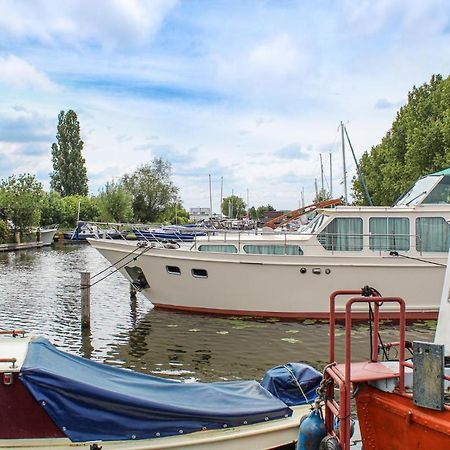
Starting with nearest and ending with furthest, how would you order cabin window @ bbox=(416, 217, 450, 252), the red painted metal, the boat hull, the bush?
the boat hull
the red painted metal
cabin window @ bbox=(416, 217, 450, 252)
the bush

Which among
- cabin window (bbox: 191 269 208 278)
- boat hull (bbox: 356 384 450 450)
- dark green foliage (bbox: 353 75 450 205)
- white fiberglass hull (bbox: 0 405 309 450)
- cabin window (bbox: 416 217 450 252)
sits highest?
dark green foliage (bbox: 353 75 450 205)

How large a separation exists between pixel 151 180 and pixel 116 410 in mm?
76207

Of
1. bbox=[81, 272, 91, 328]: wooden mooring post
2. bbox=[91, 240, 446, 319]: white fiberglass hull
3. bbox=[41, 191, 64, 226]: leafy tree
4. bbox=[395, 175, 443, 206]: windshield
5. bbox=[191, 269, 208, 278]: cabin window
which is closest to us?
bbox=[81, 272, 91, 328]: wooden mooring post

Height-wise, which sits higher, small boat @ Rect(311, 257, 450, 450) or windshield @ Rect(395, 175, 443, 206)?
windshield @ Rect(395, 175, 443, 206)

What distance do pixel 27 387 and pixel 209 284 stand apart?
1141cm

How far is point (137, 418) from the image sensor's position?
6.34 m

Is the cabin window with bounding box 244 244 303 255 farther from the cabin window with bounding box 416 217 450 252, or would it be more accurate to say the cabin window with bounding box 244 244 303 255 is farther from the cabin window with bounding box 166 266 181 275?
the cabin window with bounding box 416 217 450 252

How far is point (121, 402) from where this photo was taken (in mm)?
6258

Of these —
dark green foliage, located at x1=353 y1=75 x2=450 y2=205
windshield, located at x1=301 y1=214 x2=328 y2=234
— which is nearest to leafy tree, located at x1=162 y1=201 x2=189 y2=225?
dark green foliage, located at x1=353 y1=75 x2=450 y2=205

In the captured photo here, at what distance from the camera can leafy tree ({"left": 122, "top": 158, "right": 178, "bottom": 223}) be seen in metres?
80.4

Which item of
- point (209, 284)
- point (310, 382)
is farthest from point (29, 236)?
point (310, 382)

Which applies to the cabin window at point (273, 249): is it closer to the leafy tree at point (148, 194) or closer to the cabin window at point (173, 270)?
the cabin window at point (173, 270)

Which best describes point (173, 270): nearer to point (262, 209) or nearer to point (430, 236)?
point (430, 236)

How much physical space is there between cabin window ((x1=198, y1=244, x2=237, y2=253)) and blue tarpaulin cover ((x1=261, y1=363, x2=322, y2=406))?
1020cm
